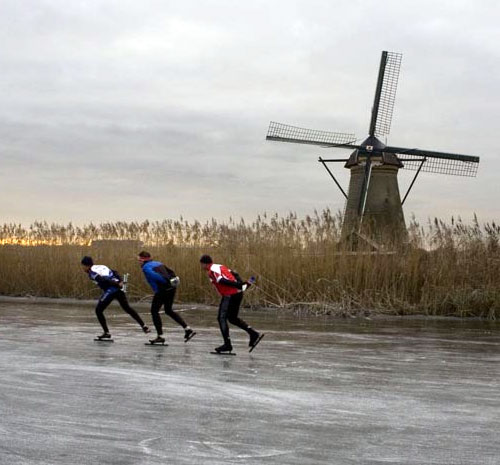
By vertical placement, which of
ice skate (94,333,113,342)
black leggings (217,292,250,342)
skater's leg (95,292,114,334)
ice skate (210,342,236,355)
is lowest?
ice skate (94,333,113,342)

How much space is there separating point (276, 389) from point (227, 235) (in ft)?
58.4

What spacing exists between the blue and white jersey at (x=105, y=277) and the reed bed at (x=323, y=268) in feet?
28.9

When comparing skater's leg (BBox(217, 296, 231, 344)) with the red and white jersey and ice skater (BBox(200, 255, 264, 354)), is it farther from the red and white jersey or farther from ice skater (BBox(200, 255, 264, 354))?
the red and white jersey

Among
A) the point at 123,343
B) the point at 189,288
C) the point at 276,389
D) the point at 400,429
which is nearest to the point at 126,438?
the point at 400,429

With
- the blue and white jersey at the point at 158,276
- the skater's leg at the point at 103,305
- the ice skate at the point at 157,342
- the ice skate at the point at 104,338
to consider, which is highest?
the blue and white jersey at the point at 158,276

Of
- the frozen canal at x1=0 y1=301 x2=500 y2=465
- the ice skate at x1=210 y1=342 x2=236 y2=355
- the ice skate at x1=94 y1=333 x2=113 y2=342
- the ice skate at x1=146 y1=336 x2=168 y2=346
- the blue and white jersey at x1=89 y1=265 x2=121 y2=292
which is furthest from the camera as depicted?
the blue and white jersey at x1=89 y1=265 x2=121 y2=292

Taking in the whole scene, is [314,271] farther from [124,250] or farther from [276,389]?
[276,389]

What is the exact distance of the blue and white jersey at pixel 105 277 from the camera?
54.2ft

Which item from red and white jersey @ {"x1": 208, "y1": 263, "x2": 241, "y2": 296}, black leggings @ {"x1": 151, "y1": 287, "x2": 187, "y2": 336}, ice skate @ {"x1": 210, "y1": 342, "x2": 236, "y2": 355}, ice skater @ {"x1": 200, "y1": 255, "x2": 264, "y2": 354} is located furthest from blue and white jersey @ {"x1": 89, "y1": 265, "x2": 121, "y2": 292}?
ice skate @ {"x1": 210, "y1": 342, "x2": 236, "y2": 355}

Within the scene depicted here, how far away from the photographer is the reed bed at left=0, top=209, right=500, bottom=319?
79.4ft

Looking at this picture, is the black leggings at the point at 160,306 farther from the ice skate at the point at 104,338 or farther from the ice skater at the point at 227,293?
the ice skater at the point at 227,293

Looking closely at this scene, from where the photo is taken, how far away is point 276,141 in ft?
141

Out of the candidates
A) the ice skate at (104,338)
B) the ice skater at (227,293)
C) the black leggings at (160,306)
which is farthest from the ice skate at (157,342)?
the ice skater at (227,293)

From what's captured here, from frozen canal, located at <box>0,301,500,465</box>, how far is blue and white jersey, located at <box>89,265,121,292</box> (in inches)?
39.8
